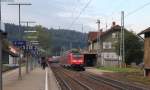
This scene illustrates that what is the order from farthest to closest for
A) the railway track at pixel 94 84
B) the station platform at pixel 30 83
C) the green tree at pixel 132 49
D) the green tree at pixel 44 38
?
1. the green tree at pixel 44 38
2. the green tree at pixel 132 49
3. the railway track at pixel 94 84
4. the station platform at pixel 30 83

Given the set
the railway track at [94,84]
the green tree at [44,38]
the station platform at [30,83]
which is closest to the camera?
the station platform at [30,83]

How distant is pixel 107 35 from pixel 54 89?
3821 inches

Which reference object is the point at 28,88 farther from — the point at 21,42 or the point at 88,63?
the point at 88,63

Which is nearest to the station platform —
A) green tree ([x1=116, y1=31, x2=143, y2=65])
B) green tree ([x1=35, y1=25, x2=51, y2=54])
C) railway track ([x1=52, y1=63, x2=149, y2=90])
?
railway track ([x1=52, y1=63, x2=149, y2=90])

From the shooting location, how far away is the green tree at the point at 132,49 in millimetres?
94812

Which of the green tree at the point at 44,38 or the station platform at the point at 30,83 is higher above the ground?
the green tree at the point at 44,38

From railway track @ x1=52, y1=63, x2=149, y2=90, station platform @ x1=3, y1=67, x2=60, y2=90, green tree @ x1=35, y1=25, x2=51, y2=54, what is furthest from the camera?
green tree @ x1=35, y1=25, x2=51, y2=54

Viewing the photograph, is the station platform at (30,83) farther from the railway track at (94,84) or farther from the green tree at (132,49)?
the green tree at (132,49)

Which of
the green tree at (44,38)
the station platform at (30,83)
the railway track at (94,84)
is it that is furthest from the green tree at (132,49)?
the green tree at (44,38)

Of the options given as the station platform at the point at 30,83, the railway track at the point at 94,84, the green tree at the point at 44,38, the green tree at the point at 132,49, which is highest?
the green tree at the point at 44,38

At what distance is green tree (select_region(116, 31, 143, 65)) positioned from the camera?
9481 cm

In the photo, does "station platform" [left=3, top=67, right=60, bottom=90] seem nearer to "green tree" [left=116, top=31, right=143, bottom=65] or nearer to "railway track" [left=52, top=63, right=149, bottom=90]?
"railway track" [left=52, top=63, right=149, bottom=90]

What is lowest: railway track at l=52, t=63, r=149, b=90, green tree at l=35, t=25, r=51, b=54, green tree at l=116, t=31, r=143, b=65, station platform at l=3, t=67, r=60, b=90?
railway track at l=52, t=63, r=149, b=90

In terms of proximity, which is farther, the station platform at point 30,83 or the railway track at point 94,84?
the railway track at point 94,84
